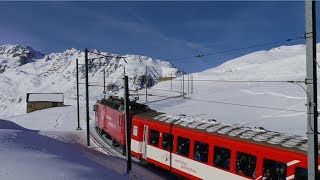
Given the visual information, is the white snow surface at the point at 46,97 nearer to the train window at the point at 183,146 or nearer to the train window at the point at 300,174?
the train window at the point at 183,146

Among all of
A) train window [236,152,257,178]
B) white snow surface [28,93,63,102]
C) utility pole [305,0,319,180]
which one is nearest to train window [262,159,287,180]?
train window [236,152,257,178]

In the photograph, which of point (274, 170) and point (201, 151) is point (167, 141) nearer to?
point (201, 151)

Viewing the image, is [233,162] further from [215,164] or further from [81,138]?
[81,138]

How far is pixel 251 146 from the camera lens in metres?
17.4

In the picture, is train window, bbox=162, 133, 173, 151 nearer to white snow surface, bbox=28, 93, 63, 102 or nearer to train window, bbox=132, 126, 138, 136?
train window, bbox=132, 126, 138, 136

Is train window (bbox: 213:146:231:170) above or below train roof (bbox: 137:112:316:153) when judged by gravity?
→ below

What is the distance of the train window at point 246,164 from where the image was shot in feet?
56.3

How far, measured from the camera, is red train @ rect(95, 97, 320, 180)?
15834 mm

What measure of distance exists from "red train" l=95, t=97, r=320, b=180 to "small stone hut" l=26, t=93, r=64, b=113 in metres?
82.8

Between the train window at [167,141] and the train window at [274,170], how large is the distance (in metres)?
7.61

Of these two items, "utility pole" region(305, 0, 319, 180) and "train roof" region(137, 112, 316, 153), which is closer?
"utility pole" region(305, 0, 319, 180)

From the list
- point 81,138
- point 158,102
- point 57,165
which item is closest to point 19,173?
point 57,165

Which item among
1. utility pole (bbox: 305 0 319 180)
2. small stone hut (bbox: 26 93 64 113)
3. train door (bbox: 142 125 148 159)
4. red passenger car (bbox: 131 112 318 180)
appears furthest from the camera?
small stone hut (bbox: 26 93 64 113)

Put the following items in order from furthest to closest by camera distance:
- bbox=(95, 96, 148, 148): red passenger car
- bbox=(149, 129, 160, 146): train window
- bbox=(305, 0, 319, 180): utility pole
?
bbox=(95, 96, 148, 148): red passenger car
bbox=(149, 129, 160, 146): train window
bbox=(305, 0, 319, 180): utility pole
